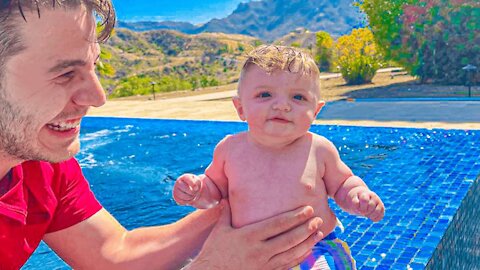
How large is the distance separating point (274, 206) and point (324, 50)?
27.1 meters

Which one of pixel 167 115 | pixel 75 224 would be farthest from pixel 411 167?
pixel 167 115

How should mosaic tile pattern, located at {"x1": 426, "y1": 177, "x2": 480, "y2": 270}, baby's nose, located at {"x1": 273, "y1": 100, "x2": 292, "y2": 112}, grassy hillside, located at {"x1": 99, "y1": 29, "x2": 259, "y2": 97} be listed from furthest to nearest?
grassy hillside, located at {"x1": 99, "y1": 29, "x2": 259, "y2": 97}, mosaic tile pattern, located at {"x1": 426, "y1": 177, "x2": 480, "y2": 270}, baby's nose, located at {"x1": 273, "y1": 100, "x2": 292, "y2": 112}

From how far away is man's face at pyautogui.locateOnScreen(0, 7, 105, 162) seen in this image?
171 cm

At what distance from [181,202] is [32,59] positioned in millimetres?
914

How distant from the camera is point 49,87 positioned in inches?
69.4

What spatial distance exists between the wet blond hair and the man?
0.61 m

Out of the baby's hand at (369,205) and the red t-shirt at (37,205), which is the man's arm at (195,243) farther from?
the baby's hand at (369,205)

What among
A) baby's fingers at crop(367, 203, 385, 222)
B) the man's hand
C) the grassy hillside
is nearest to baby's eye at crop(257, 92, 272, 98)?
the man's hand

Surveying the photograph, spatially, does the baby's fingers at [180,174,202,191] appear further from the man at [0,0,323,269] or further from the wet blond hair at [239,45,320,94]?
the wet blond hair at [239,45,320,94]

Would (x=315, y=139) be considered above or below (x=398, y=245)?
above

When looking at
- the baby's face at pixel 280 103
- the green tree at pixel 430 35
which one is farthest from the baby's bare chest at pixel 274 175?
the green tree at pixel 430 35

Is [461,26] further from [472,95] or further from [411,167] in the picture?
[411,167]

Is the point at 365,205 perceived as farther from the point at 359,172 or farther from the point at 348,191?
the point at 359,172

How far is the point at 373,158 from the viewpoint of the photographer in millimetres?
7781
